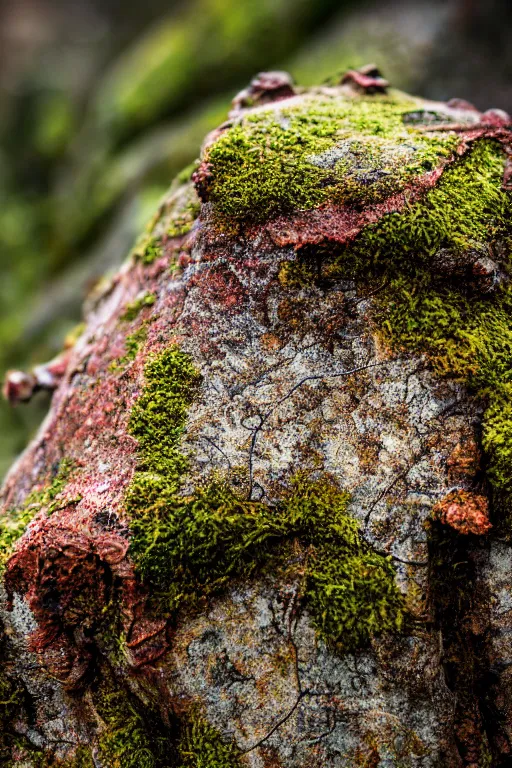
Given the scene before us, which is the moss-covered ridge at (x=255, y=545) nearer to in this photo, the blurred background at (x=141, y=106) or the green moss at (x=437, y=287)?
the green moss at (x=437, y=287)

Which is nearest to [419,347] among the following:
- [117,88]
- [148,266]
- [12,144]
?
[148,266]

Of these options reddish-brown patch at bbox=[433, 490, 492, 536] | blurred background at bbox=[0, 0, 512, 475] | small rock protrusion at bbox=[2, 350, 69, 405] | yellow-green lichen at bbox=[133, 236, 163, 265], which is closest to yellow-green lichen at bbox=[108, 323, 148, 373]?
yellow-green lichen at bbox=[133, 236, 163, 265]

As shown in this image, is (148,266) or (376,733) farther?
(148,266)

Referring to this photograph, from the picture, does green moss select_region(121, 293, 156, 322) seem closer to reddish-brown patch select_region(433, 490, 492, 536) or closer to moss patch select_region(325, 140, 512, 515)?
moss patch select_region(325, 140, 512, 515)

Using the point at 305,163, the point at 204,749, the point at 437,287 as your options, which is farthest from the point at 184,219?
the point at 204,749

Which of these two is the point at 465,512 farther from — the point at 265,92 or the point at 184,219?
the point at 265,92

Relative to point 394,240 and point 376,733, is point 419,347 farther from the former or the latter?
point 376,733

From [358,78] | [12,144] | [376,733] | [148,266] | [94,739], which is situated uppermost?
[12,144]
